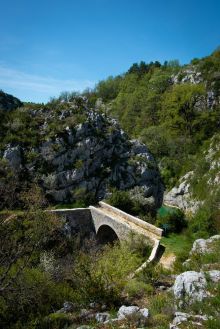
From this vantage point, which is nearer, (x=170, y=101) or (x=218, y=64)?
(x=170, y=101)

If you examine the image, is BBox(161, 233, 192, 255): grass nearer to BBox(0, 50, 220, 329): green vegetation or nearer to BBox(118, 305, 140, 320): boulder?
BBox(0, 50, 220, 329): green vegetation

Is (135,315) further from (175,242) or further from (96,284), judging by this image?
(175,242)

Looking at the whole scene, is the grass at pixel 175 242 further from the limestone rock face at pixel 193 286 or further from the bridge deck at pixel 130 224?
the limestone rock face at pixel 193 286

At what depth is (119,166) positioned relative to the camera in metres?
39.8

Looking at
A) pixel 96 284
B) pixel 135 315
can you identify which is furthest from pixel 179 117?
pixel 135 315

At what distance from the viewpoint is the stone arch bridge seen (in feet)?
87.1

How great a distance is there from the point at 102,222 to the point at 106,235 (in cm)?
215

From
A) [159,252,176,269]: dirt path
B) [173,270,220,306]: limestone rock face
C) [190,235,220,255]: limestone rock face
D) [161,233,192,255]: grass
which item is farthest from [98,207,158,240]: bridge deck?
[173,270,220,306]: limestone rock face

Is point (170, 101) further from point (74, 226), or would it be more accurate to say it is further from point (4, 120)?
point (74, 226)

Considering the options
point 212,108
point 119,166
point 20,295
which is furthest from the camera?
point 212,108

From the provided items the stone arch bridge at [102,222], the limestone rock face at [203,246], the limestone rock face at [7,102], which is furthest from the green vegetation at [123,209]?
the limestone rock face at [7,102]

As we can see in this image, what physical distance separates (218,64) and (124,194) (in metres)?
53.3

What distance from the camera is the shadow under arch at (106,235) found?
30.4 m

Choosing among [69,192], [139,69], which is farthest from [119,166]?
[139,69]
